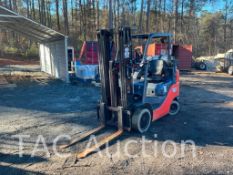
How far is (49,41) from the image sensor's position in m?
16.5

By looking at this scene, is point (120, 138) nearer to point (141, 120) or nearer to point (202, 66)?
point (141, 120)

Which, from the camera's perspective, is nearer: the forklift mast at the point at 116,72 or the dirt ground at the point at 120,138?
Result: the dirt ground at the point at 120,138

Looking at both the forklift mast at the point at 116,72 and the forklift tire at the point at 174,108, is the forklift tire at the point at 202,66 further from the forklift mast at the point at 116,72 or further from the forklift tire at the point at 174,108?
the forklift mast at the point at 116,72

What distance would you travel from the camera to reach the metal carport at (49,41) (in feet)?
41.1

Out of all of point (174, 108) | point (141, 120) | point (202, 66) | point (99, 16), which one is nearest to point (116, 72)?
point (141, 120)

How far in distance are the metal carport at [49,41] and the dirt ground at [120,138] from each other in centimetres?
484

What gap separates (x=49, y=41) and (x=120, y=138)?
43.1 feet

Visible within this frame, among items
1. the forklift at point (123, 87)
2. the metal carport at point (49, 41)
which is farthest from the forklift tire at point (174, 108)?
the metal carport at point (49, 41)

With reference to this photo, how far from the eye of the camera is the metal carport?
12.5 meters

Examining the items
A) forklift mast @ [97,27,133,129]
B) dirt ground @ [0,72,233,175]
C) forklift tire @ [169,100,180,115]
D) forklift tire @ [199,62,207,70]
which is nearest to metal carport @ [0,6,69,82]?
dirt ground @ [0,72,233,175]

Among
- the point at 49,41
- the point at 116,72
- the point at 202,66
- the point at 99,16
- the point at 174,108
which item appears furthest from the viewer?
the point at 99,16

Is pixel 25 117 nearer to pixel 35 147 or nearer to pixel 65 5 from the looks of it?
pixel 35 147

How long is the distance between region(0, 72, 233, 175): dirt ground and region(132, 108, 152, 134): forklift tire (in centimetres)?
16

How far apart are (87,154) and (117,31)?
255 centimetres
